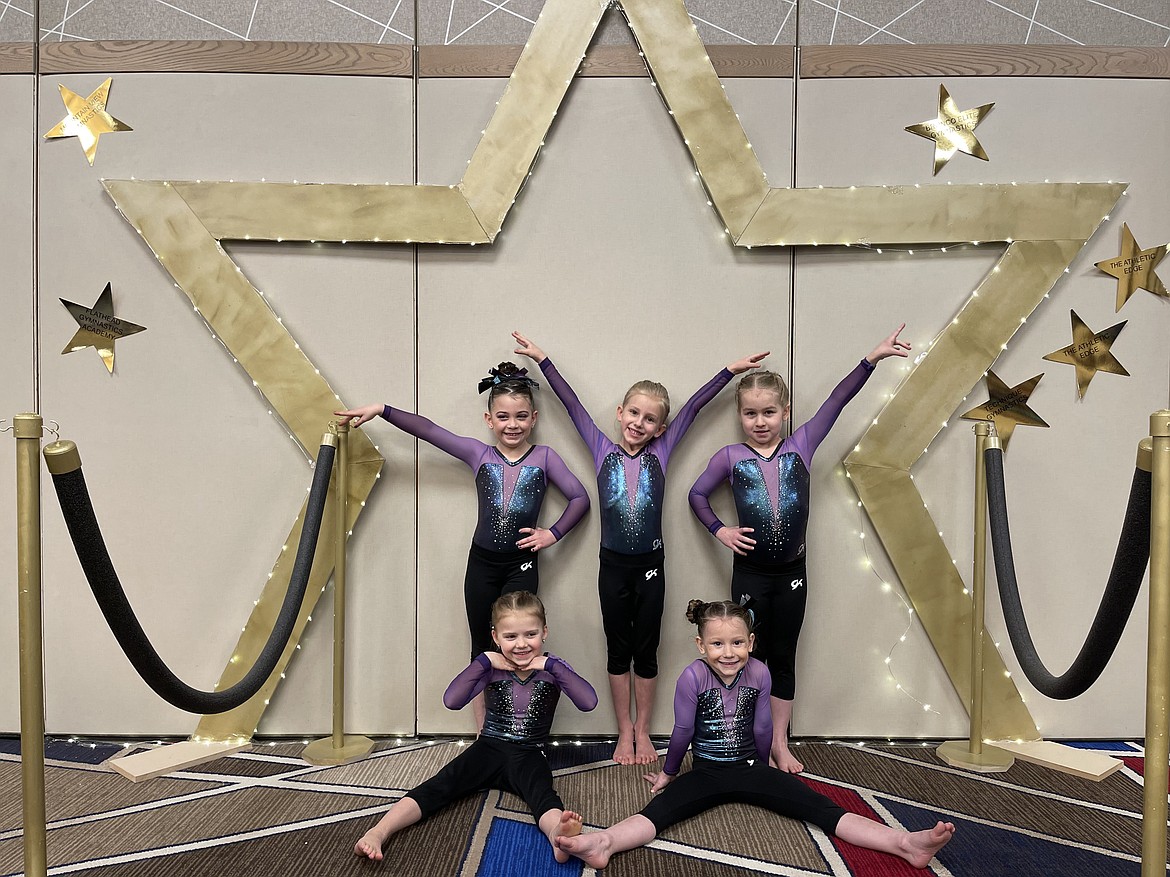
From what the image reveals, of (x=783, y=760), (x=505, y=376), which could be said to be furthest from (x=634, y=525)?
(x=783, y=760)

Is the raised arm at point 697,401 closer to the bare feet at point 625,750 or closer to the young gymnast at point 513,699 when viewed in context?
the young gymnast at point 513,699

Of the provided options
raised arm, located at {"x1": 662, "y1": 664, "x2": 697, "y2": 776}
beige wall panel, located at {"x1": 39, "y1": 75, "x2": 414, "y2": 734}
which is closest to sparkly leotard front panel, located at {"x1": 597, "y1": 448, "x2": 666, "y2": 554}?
raised arm, located at {"x1": 662, "y1": 664, "x2": 697, "y2": 776}

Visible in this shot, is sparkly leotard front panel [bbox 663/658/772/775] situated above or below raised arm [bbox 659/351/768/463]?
below

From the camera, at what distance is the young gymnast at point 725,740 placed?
2092 millimetres

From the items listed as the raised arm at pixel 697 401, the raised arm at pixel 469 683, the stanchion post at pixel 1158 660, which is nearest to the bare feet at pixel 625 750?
the raised arm at pixel 469 683

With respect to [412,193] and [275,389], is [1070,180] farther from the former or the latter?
[275,389]

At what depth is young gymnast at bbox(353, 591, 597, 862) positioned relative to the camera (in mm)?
2213

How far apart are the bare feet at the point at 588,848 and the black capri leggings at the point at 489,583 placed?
82 cm

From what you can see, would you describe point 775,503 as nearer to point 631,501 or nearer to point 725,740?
point 631,501

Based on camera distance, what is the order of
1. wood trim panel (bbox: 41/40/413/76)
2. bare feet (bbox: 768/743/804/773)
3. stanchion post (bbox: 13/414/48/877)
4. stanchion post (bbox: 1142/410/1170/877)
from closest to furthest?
stanchion post (bbox: 1142/410/1170/877), stanchion post (bbox: 13/414/48/877), bare feet (bbox: 768/743/804/773), wood trim panel (bbox: 41/40/413/76)

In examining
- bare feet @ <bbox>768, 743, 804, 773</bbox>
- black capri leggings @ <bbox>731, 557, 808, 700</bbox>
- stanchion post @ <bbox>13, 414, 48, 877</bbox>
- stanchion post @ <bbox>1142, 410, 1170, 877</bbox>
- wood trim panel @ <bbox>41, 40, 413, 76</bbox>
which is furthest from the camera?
wood trim panel @ <bbox>41, 40, 413, 76</bbox>

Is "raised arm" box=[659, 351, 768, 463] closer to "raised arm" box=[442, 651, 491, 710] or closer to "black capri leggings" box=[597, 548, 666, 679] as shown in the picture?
"black capri leggings" box=[597, 548, 666, 679]

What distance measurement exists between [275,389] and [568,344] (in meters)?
1.00

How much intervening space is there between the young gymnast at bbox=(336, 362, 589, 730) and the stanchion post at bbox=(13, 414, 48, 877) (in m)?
1.10
